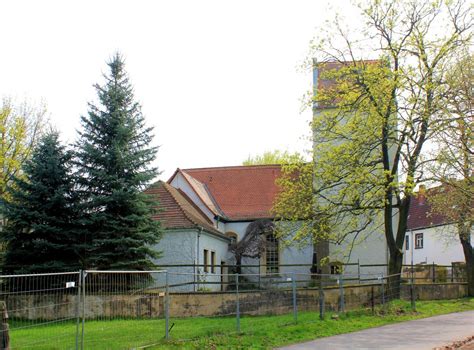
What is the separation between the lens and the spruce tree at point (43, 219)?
24562 mm

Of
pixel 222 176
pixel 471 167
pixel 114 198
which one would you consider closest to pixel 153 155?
pixel 114 198

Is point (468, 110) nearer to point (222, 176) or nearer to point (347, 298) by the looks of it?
point (347, 298)

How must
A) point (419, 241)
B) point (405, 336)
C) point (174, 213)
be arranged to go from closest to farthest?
1. point (405, 336)
2. point (174, 213)
3. point (419, 241)

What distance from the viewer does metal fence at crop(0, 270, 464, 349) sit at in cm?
1187

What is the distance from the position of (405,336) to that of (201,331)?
224 inches

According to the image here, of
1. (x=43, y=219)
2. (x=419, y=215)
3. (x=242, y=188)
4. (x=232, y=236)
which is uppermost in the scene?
(x=242, y=188)

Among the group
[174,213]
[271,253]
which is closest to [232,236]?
[271,253]

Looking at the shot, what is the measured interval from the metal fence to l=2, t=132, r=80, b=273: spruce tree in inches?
234

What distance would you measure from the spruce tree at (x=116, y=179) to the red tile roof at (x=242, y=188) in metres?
16.6

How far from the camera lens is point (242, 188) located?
46.3 m

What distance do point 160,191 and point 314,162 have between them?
41.7 ft

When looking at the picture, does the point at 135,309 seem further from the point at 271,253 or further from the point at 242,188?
the point at 242,188

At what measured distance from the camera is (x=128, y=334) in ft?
42.1

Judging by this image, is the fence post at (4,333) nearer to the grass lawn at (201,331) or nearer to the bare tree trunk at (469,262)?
the grass lawn at (201,331)
